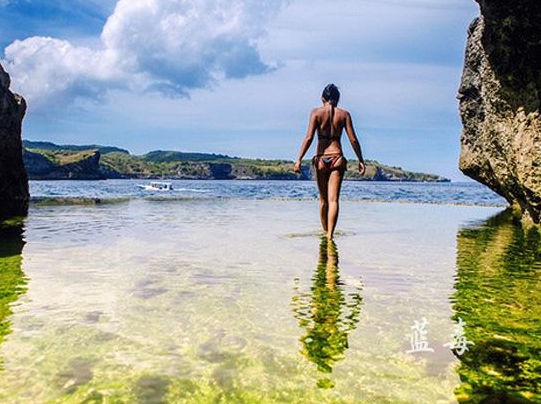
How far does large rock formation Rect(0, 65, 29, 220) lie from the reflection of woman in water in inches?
537

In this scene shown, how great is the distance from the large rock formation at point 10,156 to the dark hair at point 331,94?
11.7 m

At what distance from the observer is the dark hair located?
10.3 metres

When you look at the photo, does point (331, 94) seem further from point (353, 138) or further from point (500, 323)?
point (500, 323)

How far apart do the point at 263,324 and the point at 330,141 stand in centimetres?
670

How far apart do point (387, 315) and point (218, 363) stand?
6.51 feet

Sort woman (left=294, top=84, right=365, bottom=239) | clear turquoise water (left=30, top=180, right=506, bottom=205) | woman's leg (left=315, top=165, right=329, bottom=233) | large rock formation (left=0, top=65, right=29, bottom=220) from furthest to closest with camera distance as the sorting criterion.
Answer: clear turquoise water (left=30, top=180, right=506, bottom=205), large rock formation (left=0, top=65, right=29, bottom=220), woman's leg (left=315, top=165, right=329, bottom=233), woman (left=294, top=84, right=365, bottom=239)

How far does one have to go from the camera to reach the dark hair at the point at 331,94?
1034 centimetres

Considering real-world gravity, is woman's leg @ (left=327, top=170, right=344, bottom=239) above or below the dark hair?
below

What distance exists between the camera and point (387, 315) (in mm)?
4719

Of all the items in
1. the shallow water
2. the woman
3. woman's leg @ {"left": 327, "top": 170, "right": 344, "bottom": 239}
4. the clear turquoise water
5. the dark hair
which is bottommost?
the clear turquoise water

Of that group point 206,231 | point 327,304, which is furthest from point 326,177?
point 327,304

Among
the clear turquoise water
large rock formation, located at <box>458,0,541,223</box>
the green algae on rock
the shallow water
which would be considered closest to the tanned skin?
the shallow water

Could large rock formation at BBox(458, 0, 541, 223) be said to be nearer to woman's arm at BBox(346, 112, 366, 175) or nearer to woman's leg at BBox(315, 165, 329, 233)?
woman's arm at BBox(346, 112, 366, 175)

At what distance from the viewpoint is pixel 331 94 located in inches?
408
